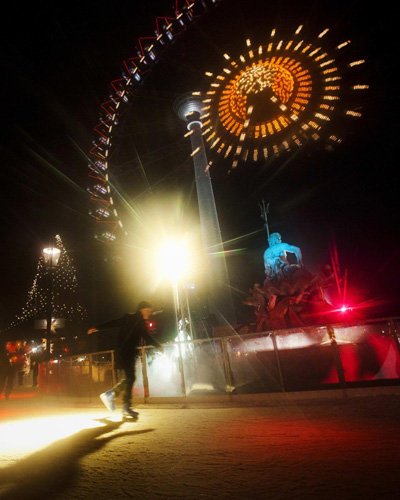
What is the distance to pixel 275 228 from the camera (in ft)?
144

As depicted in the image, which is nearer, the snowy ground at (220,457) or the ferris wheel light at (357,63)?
the snowy ground at (220,457)

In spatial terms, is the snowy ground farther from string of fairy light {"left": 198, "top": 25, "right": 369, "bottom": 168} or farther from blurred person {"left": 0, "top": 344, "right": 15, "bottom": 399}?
string of fairy light {"left": 198, "top": 25, "right": 369, "bottom": 168}

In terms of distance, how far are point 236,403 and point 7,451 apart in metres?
4.13

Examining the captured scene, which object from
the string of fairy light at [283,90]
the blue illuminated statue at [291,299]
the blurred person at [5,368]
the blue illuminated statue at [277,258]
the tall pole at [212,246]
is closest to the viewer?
the blurred person at [5,368]

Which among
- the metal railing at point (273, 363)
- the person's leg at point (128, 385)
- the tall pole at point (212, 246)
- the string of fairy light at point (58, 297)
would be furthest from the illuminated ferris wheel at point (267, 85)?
the string of fairy light at point (58, 297)

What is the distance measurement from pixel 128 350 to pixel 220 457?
2.83 m

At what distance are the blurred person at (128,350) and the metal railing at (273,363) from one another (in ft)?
6.65

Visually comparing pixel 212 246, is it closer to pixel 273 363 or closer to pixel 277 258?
pixel 277 258

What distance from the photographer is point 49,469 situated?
116 inches

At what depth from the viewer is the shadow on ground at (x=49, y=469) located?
7.97 feet

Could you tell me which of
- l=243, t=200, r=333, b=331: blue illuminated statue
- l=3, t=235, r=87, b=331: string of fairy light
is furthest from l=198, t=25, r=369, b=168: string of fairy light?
l=3, t=235, r=87, b=331: string of fairy light

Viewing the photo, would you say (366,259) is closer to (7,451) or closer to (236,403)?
(236,403)

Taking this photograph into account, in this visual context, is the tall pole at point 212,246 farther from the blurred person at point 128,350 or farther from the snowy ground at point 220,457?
the snowy ground at point 220,457

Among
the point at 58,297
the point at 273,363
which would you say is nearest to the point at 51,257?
the point at 273,363
